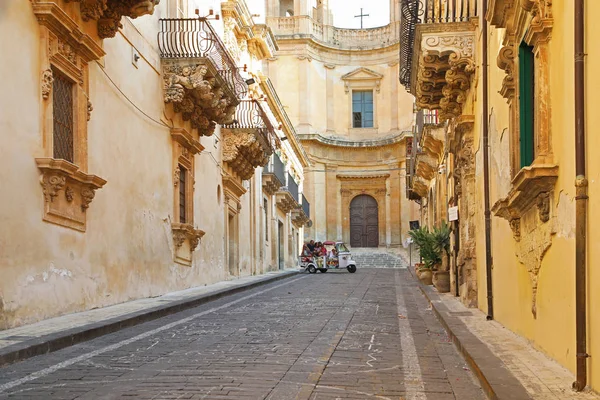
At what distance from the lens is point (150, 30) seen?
17.1 m

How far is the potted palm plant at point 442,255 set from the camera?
18.1 metres

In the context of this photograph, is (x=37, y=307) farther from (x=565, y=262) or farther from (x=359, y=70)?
(x=359, y=70)

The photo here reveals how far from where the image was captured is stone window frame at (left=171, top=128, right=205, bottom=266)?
18578mm

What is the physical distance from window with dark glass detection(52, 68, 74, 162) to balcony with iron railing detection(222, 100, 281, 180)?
1229 cm

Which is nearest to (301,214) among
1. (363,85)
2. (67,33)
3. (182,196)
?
(363,85)

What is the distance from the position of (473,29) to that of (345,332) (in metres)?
6.13

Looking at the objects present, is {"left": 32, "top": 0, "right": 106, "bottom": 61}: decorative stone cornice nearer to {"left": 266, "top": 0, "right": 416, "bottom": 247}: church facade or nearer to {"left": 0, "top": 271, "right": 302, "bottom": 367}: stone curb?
{"left": 0, "top": 271, "right": 302, "bottom": 367}: stone curb

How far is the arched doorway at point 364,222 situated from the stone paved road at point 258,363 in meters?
42.7

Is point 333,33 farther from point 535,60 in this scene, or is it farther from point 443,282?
point 535,60

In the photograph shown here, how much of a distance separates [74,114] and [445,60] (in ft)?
21.0

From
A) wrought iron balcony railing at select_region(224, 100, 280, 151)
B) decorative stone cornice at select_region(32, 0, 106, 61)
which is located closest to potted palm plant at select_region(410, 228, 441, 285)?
wrought iron balcony railing at select_region(224, 100, 280, 151)

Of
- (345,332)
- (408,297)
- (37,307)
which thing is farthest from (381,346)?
(408,297)

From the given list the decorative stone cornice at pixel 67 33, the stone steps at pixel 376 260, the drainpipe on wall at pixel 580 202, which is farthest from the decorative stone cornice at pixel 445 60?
the stone steps at pixel 376 260

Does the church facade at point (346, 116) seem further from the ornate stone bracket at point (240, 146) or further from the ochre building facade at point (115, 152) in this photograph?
the ochre building facade at point (115, 152)
